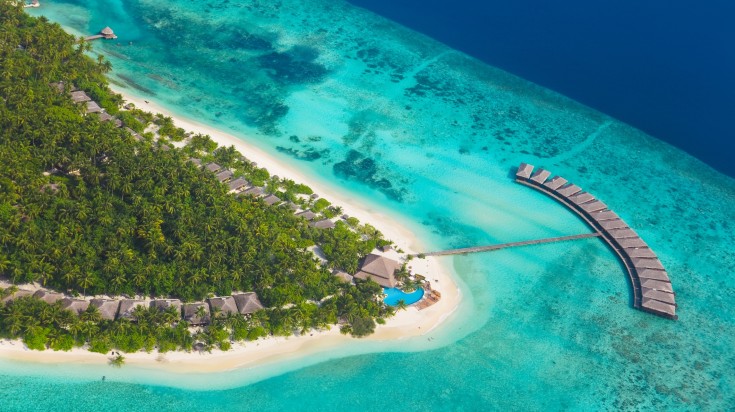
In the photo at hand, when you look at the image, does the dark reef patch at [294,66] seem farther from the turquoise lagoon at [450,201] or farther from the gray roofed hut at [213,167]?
the gray roofed hut at [213,167]

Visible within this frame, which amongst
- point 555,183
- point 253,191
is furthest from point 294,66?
point 555,183

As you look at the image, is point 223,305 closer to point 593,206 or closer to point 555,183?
point 555,183

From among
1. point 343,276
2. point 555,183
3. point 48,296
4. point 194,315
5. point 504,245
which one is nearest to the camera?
point 48,296

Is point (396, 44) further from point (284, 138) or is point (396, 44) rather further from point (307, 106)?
point (284, 138)

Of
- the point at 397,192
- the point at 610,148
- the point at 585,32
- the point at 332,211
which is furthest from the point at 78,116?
the point at 585,32

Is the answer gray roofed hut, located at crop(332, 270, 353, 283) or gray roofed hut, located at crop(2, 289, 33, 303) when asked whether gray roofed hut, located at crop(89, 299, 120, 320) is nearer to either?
gray roofed hut, located at crop(2, 289, 33, 303)

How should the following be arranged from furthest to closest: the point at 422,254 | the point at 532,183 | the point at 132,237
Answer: the point at 532,183 → the point at 422,254 → the point at 132,237
